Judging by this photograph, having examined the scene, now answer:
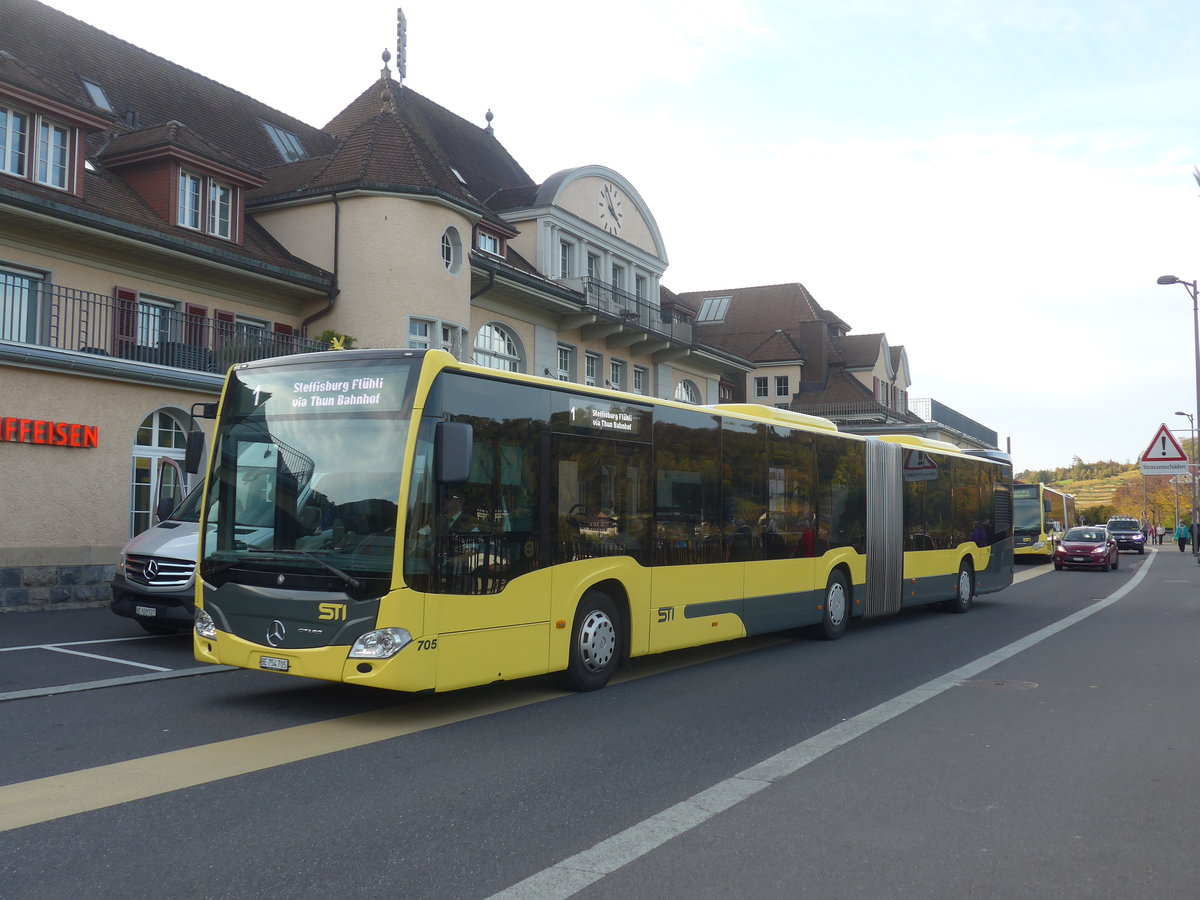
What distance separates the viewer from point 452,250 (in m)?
25.8

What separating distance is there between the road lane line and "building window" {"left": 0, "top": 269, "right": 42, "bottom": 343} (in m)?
15.7

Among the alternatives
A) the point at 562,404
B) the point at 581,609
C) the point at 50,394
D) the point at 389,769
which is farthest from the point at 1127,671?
the point at 50,394

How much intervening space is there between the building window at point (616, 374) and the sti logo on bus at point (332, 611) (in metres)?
26.7

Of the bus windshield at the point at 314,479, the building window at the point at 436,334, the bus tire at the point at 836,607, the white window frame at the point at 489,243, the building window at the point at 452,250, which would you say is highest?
the white window frame at the point at 489,243

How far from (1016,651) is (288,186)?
66.0 feet

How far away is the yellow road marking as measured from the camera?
562 centimetres

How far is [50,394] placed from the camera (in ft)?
55.4

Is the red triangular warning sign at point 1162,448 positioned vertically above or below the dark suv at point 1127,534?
above

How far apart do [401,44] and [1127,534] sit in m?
41.0

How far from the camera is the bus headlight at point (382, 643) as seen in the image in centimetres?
749

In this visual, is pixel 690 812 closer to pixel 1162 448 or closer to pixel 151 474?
pixel 151 474

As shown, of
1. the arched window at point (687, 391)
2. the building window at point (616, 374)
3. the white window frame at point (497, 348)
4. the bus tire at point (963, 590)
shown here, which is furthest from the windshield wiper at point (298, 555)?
the arched window at point (687, 391)

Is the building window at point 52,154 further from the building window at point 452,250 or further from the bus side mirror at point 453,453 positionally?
the bus side mirror at point 453,453

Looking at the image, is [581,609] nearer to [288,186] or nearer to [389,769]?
[389,769]
